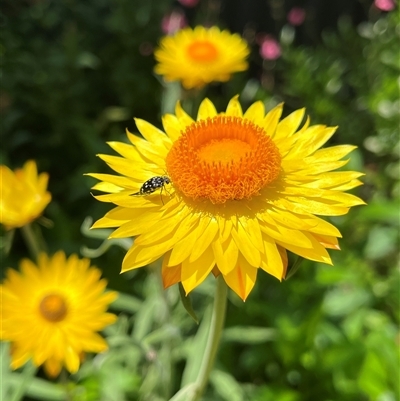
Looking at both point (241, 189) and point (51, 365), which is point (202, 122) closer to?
point (241, 189)

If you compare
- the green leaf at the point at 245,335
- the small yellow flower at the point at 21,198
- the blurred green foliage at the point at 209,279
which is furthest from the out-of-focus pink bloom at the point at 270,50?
the small yellow flower at the point at 21,198

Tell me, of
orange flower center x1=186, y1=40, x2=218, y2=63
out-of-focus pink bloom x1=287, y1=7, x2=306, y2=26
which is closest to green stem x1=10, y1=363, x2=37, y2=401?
orange flower center x1=186, y1=40, x2=218, y2=63

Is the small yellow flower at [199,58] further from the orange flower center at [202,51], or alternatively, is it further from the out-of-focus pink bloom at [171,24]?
the out-of-focus pink bloom at [171,24]

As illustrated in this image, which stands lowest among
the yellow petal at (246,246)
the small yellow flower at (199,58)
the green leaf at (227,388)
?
the green leaf at (227,388)

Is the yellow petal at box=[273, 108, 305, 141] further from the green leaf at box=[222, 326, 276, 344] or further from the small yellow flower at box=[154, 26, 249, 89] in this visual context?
the small yellow flower at box=[154, 26, 249, 89]

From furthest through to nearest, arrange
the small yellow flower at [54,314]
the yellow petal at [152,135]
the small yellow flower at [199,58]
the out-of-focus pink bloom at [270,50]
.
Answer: the out-of-focus pink bloom at [270,50], the small yellow flower at [199,58], the small yellow flower at [54,314], the yellow petal at [152,135]

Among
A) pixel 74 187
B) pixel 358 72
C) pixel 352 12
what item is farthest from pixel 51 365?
pixel 352 12

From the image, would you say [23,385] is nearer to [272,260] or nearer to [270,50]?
[272,260]
